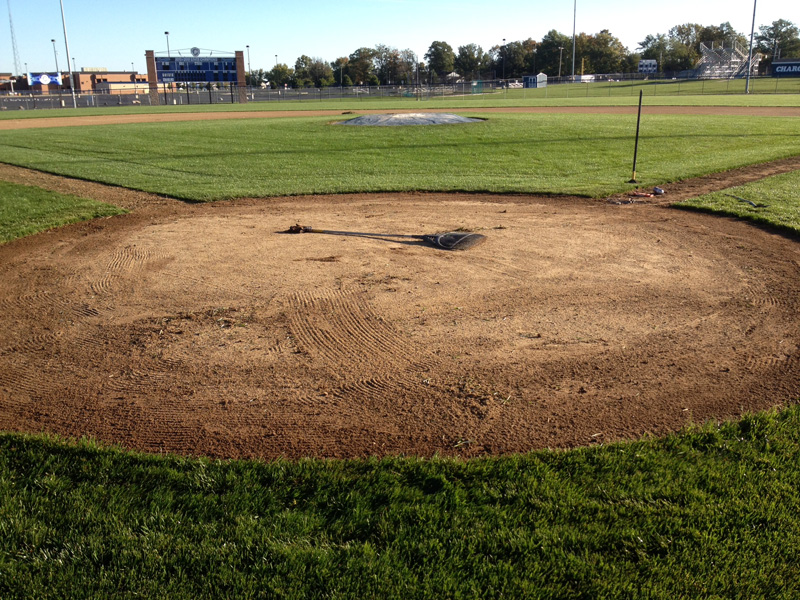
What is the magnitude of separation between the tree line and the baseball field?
308ft

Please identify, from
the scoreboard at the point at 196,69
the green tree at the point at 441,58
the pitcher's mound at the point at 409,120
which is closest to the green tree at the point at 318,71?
the green tree at the point at 441,58

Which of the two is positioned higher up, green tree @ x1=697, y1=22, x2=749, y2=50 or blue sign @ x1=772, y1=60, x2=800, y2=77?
green tree @ x1=697, y1=22, x2=749, y2=50

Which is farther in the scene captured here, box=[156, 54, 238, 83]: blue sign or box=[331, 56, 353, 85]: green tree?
box=[331, 56, 353, 85]: green tree

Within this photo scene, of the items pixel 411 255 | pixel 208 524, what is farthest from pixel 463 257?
pixel 208 524

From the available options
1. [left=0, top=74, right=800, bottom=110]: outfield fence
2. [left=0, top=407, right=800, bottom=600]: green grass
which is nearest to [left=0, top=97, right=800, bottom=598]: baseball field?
[left=0, top=407, right=800, bottom=600]: green grass

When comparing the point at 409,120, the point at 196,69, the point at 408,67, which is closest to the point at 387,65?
the point at 408,67

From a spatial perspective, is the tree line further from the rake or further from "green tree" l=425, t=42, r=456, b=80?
the rake

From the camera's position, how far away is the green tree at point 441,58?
375 ft

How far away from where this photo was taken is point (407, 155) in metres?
16.7

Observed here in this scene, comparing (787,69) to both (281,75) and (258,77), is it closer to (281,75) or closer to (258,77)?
(281,75)

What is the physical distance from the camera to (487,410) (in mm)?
4176

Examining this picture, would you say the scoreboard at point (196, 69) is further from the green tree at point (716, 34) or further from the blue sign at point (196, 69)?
the green tree at point (716, 34)

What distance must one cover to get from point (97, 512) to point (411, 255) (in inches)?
201

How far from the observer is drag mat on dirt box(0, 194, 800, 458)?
405 cm
